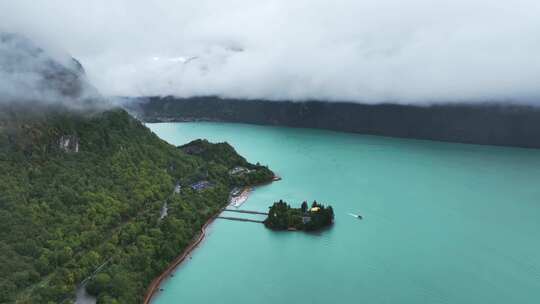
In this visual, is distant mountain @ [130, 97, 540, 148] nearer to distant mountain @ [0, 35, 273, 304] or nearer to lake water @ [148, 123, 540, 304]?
lake water @ [148, 123, 540, 304]

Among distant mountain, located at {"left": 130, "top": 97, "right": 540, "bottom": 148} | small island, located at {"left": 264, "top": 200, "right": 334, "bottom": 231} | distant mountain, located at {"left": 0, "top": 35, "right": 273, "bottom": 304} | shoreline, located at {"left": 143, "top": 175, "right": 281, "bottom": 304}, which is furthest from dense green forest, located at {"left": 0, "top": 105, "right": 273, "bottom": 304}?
distant mountain, located at {"left": 130, "top": 97, "right": 540, "bottom": 148}

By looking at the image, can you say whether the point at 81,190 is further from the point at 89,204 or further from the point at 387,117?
the point at 387,117

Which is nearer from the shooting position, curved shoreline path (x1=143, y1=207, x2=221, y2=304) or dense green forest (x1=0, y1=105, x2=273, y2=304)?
dense green forest (x1=0, y1=105, x2=273, y2=304)

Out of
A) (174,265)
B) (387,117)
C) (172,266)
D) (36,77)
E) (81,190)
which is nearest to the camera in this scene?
(172,266)

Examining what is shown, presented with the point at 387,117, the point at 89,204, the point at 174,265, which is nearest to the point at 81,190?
the point at 89,204

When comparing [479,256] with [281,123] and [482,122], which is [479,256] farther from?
[281,123]

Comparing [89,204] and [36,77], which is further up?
[36,77]

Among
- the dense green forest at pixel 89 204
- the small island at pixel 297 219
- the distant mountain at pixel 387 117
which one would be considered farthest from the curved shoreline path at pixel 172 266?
the distant mountain at pixel 387 117

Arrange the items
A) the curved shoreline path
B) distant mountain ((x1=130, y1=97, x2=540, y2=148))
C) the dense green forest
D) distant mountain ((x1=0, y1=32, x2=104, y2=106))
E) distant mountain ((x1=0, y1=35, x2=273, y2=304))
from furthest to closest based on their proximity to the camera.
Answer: distant mountain ((x1=130, y1=97, x2=540, y2=148)), distant mountain ((x1=0, y1=32, x2=104, y2=106)), the curved shoreline path, distant mountain ((x1=0, y1=35, x2=273, y2=304)), the dense green forest
